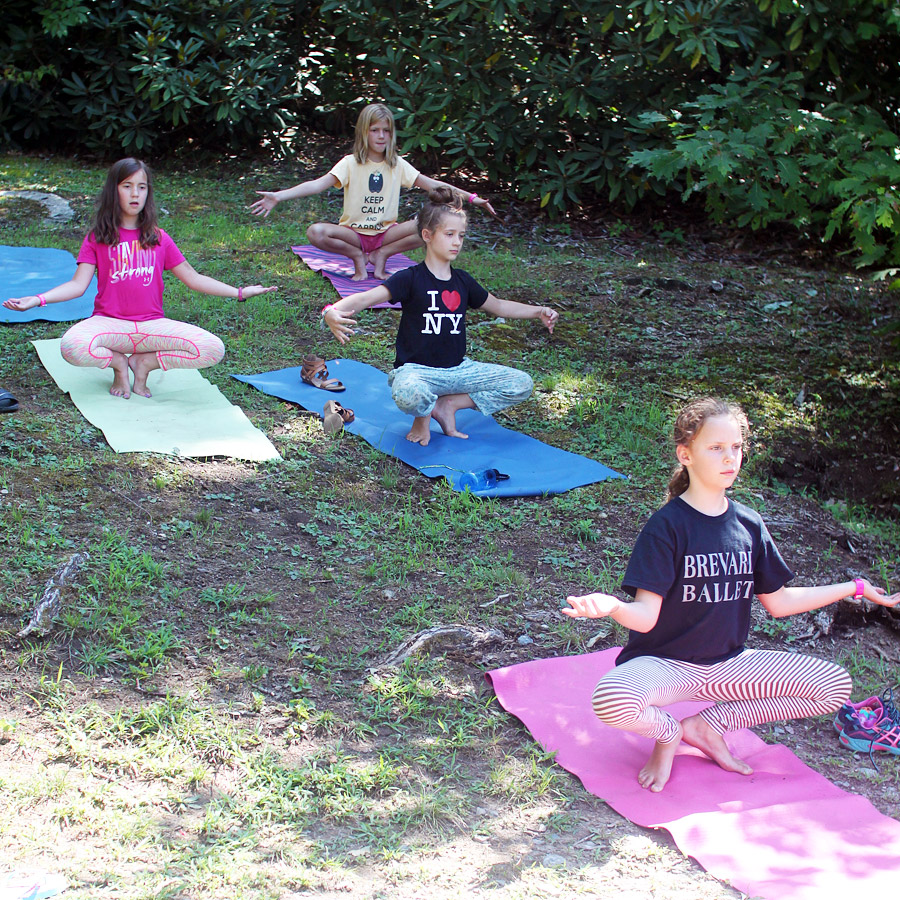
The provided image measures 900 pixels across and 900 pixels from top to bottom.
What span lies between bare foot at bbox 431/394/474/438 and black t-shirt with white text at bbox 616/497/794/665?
2463 mm

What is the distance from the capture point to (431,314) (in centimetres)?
513

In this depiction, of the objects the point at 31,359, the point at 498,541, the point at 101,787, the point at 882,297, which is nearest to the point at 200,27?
the point at 31,359

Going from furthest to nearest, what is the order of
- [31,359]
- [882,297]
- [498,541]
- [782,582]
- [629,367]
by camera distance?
1. [882,297]
2. [629,367]
3. [31,359]
4. [498,541]
5. [782,582]

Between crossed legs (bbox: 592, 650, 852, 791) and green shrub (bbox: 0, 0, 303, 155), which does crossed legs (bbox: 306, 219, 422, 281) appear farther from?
crossed legs (bbox: 592, 650, 852, 791)

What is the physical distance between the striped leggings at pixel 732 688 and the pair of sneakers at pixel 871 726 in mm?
300

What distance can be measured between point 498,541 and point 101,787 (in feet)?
6.65

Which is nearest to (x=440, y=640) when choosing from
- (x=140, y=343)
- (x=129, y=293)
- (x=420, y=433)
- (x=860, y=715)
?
(x=860, y=715)

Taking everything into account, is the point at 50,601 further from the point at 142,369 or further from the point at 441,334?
the point at 441,334

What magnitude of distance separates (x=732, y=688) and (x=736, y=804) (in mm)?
318

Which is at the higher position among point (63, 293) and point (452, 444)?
point (63, 293)

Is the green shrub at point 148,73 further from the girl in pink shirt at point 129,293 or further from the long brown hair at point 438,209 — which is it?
the long brown hair at point 438,209

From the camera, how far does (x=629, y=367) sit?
6.39m

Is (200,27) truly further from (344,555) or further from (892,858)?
(892,858)

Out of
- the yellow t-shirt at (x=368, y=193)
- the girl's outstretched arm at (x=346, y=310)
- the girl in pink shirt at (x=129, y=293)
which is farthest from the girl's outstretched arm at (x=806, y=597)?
the yellow t-shirt at (x=368, y=193)
